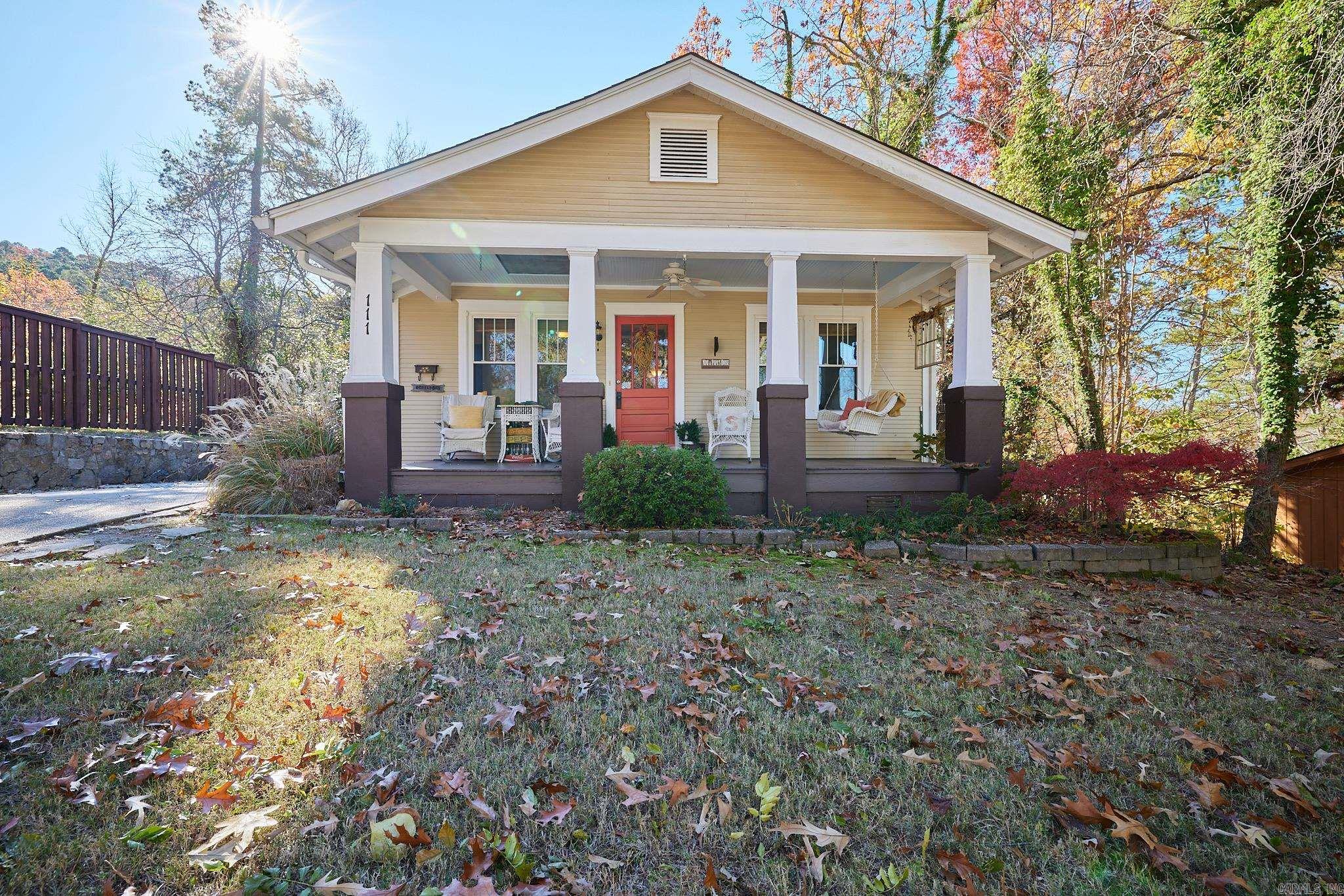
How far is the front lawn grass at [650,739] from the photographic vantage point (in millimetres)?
1521

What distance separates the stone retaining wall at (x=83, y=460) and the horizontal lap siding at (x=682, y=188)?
603cm

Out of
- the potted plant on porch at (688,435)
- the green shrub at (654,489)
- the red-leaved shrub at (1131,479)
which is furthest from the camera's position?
the potted plant on porch at (688,435)

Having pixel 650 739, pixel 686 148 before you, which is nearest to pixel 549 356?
pixel 686 148

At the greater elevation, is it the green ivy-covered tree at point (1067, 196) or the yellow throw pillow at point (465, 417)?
the green ivy-covered tree at point (1067, 196)

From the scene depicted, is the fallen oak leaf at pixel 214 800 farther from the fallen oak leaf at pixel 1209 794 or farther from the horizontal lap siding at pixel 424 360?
the horizontal lap siding at pixel 424 360

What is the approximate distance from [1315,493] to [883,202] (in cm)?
590

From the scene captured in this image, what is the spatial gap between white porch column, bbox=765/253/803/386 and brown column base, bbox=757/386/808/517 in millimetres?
208

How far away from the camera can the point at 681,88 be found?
7.16 metres

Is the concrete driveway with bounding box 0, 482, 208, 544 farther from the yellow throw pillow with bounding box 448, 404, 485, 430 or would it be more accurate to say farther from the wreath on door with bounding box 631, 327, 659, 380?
the wreath on door with bounding box 631, 327, 659, 380

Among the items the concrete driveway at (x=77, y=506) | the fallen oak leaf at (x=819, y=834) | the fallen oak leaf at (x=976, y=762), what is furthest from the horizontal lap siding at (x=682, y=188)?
the fallen oak leaf at (x=819, y=834)

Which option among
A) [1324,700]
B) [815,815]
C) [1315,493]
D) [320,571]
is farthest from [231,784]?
[1315,493]

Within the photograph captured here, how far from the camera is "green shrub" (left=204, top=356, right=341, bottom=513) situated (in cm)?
642

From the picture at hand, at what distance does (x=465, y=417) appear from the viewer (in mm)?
8578

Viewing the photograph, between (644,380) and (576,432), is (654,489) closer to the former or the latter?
(576,432)
